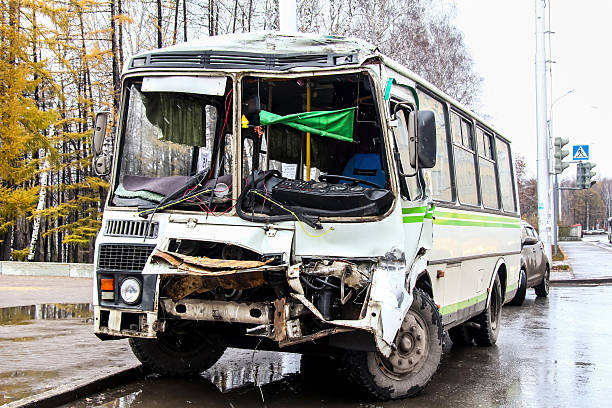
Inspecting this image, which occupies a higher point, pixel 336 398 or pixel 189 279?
pixel 189 279

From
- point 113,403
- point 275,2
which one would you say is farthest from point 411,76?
point 275,2

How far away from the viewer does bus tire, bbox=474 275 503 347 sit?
29.7 ft

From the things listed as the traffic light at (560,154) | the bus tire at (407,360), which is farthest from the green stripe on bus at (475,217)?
the traffic light at (560,154)

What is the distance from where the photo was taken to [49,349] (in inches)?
311

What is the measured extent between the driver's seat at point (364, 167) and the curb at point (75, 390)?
3041mm

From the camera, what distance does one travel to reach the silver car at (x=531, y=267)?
572 inches

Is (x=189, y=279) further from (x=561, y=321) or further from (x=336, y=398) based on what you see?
(x=561, y=321)

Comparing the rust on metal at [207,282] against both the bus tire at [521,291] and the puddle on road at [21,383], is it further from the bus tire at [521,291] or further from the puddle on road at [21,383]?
the bus tire at [521,291]

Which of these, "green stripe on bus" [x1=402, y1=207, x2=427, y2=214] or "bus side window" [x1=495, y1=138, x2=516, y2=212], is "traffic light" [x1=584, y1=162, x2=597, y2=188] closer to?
"bus side window" [x1=495, y1=138, x2=516, y2=212]

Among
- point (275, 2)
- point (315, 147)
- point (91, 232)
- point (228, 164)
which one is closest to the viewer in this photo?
point (228, 164)

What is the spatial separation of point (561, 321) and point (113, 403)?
28.3 ft

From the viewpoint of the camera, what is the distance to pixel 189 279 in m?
5.22

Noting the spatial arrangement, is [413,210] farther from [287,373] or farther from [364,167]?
[287,373]

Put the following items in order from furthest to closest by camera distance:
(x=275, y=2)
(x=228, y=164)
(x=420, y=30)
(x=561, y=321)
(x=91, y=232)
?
(x=420, y=30) < (x=275, y=2) < (x=91, y=232) < (x=561, y=321) < (x=228, y=164)
